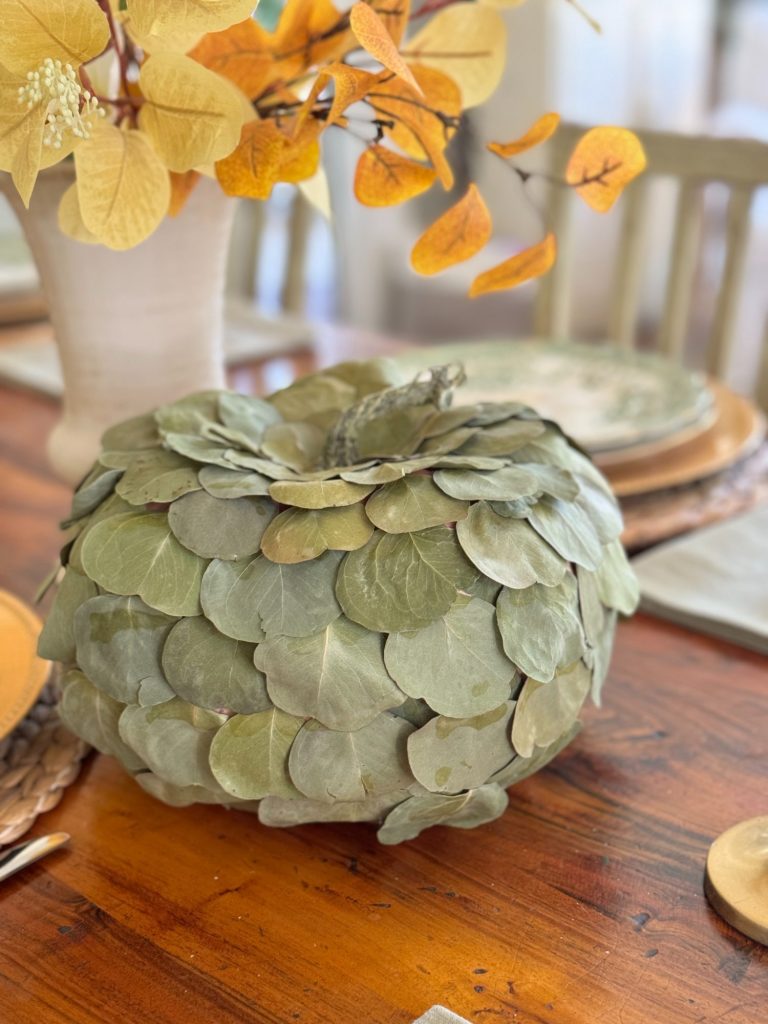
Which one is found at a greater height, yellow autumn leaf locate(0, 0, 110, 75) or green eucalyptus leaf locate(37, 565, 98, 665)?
yellow autumn leaf locate(0, 0, 110, 75)

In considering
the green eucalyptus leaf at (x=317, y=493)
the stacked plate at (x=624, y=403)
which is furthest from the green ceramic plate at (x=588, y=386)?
the green eucalyptus leaf at (x=317, y=493)

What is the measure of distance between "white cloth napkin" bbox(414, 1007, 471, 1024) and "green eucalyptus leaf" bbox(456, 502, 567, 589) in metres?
0.18

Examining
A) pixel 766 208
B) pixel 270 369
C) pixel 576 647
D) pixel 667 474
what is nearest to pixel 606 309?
pixel 766 208

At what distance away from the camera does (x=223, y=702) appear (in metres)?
0.50

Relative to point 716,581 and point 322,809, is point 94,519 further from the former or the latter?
point 716,581

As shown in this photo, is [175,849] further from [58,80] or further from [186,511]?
[58,80]

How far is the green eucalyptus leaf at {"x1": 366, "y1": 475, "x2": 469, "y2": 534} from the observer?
50 cm

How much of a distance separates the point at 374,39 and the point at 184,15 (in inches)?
3.3

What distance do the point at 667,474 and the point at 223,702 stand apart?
1.73 ft

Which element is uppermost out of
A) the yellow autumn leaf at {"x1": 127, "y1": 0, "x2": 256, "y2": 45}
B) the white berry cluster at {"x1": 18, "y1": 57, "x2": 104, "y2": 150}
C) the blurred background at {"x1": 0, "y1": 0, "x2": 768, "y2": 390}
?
the yellow autumn leaf at {"x1": 127, "y1": 0, "x2": 256, "y2": 45}

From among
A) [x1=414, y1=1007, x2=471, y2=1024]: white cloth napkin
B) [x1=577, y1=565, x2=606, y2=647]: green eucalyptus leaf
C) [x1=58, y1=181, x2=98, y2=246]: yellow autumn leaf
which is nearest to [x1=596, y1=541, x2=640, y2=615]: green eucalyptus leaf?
→ [x1=577, y1=565, x2=606, y2=647]: green eucalyptus leaf

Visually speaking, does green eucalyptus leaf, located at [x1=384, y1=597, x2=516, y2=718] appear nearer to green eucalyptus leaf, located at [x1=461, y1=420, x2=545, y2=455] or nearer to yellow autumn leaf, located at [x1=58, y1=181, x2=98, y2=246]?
green eucalyptus leaf, located at [x1=461, y1=420, x2=545, y2=455]

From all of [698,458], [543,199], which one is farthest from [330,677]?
[543,199]

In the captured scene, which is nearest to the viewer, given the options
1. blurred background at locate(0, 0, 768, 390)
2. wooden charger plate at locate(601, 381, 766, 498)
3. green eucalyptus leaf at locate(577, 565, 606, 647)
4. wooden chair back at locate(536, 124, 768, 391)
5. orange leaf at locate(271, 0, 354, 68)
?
green eucalyptus leaf at locate(577, 565, 606, 647)
